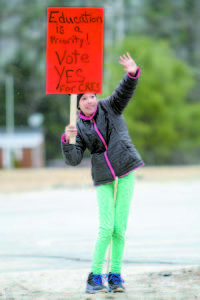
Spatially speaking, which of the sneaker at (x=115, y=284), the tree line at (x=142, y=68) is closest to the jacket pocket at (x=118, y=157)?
the sneaker at (x=115, y=284)

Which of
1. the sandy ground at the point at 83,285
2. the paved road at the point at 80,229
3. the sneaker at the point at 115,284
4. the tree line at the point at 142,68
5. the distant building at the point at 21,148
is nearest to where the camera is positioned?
the sandy ground at the point at 83,285

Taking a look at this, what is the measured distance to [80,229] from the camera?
29.2 ft

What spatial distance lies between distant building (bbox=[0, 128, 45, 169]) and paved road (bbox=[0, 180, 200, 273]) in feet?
114

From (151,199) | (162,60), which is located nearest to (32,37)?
(162,60)

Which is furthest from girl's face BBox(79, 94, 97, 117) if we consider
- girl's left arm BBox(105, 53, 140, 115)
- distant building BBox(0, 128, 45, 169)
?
distant building BBox(0, 128, 45, 169)

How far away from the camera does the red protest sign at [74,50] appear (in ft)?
15.2

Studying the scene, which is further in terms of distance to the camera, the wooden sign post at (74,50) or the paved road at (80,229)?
the paved road at (80,229)

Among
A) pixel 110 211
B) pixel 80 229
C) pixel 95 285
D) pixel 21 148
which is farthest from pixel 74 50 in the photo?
pixel 21 148

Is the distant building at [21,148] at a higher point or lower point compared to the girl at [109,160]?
lower

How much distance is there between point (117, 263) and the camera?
4715mm

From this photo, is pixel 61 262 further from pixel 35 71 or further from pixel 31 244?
pixel 35 71

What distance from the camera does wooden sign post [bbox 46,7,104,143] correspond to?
182 inches

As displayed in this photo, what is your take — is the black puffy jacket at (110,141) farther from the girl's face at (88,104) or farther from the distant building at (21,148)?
the distant building at (21,148)

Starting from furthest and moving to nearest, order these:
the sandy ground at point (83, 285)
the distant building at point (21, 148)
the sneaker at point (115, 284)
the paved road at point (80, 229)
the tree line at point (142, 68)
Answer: the distant building at point (21, 148) → the tree line at point (142, 68) → the paved road at point (80, 229) → the sneaker at point (115, 284) → the sandy ground at point (83, 285)
